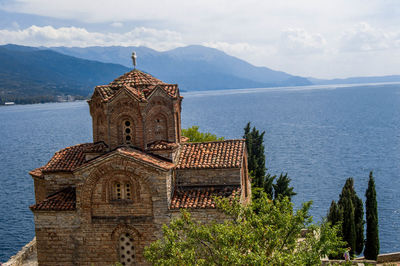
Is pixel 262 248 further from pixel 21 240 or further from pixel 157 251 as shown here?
pixel 21 240

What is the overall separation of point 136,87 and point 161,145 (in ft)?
13.1

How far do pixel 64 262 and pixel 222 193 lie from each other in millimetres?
9593

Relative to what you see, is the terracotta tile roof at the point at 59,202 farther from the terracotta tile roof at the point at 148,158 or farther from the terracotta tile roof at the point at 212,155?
the terracotta tile roof at the point at 212,155

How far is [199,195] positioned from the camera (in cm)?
2194

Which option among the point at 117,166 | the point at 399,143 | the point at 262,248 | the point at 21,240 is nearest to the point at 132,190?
the point at 117,166

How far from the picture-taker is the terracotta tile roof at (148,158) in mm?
20688

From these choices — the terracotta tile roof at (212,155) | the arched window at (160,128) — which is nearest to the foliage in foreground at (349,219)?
the terracotta tile roof at (212,155)

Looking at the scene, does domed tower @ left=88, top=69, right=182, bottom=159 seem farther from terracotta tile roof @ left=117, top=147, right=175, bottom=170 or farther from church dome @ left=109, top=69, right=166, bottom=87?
terracotta tile roof @ left=117, top=147, right=175, bottom=170

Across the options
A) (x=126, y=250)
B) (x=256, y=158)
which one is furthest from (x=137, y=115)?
(x=256, y=158)

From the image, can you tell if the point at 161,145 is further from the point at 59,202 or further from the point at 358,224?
the point at 358,224

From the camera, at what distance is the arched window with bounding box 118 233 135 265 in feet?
70.6

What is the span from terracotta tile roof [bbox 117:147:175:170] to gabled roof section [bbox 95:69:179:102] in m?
3.13

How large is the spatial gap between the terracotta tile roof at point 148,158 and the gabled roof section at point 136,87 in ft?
10.3

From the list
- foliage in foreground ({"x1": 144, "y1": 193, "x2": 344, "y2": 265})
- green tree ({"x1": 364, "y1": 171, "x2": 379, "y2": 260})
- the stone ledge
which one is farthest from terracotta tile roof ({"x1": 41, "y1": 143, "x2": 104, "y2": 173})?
green tree ({"x1": 364, "y1": 171, "x2": 379, "y2": 260})
